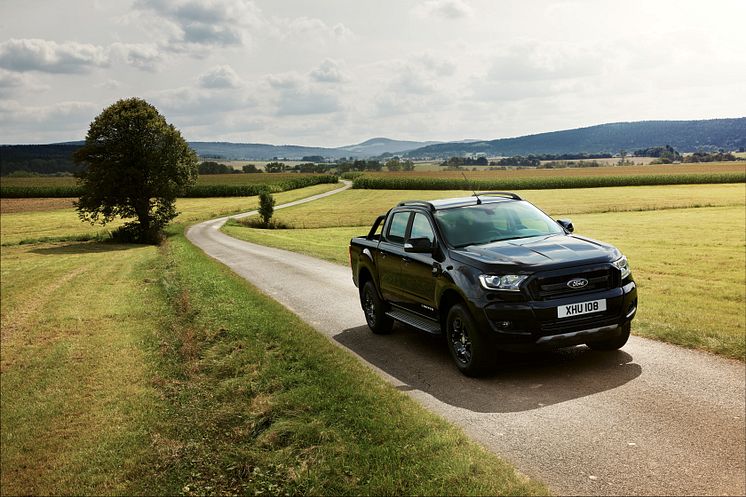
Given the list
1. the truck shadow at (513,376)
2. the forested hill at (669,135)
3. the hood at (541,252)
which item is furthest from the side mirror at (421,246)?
the forested hill at (669,135)

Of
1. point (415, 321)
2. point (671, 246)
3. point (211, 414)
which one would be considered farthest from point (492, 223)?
point (671, 246)

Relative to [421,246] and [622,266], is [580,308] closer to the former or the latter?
[622,266]

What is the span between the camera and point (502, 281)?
24.6 feet

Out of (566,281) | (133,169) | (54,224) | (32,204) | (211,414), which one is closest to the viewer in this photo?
(566,281)

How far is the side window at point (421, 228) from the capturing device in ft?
29.7

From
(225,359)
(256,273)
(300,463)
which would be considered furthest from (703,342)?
(256,273)

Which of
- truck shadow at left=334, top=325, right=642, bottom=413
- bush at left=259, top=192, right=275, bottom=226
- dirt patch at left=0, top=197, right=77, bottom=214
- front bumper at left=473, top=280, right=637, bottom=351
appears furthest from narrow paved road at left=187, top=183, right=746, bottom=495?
dirt patch at left=0, top=197, right=77, bottom=214

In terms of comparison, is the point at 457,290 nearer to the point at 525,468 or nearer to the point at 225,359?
the point at 525,468

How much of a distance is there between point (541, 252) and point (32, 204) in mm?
74650

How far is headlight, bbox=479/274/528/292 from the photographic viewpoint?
7422mm

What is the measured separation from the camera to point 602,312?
25.1ft

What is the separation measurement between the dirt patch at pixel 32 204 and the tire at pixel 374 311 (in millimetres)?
56540

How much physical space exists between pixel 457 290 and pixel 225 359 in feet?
15.9

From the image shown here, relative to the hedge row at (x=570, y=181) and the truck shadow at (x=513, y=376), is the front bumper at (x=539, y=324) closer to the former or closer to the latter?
the truck shadow at (x=513, y=376)
